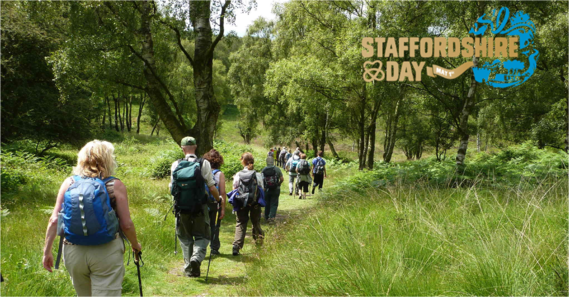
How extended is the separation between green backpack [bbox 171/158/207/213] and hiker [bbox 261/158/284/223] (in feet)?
13.4

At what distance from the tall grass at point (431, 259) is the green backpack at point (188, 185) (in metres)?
1.34

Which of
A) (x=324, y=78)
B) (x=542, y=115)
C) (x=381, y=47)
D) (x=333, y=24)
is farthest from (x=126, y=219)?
(x=542, y=115)

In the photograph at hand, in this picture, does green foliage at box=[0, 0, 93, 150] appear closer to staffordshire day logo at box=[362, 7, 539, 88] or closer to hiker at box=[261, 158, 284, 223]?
hiker at box=[261, 158, 284, 223]

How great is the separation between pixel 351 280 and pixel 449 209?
108 inches

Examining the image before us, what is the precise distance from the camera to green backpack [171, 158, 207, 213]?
4.93 meters

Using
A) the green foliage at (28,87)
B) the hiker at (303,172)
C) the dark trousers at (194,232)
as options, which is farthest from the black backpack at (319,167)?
the green foliage at (28,87)

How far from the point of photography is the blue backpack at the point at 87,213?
2.67 m

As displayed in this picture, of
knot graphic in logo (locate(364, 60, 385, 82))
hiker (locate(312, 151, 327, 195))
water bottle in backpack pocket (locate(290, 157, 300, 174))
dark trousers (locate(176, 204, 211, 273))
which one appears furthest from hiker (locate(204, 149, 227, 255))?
knot graphic in logo (locate(364, 60, 385, 82))

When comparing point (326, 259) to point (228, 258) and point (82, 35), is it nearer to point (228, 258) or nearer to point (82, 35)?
point (228, 258)

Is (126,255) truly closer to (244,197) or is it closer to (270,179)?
(244,197)

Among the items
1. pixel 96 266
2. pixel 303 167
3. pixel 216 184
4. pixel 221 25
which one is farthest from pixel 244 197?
pixel 303 167

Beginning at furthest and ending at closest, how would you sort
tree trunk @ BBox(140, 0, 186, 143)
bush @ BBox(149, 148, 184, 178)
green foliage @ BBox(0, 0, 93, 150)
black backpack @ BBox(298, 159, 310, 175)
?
bush @ BBox(149, 148, 184, 178) < green foliage @ BBox(0, 0, 93, 150) < black backpack @ BBox(298, 159, 310, 175) < tree trunk @ BBox(140, 0, 186, 143)

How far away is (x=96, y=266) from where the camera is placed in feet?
9.44

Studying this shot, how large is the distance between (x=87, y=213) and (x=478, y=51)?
1555 centimetres
